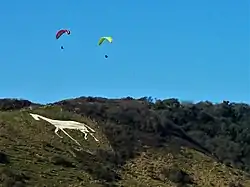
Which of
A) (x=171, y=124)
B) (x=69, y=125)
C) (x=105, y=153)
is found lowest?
(x=105, y=153)

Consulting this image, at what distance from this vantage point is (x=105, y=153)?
68938 millimetres

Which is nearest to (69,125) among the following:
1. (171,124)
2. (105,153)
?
(105,153)

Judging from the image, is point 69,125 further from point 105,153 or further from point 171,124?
point 171,124

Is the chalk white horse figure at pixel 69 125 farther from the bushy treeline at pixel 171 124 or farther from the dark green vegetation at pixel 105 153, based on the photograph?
the bushy treeline at pixel 171 124

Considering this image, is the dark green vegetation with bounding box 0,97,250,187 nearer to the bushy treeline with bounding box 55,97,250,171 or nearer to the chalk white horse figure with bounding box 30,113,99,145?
the bushy treeline with bounding box 55,97,250,171

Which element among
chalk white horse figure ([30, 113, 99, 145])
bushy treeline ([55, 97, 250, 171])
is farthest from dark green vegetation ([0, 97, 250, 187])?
chalk white horse figure ([30, 113, 99, 145])

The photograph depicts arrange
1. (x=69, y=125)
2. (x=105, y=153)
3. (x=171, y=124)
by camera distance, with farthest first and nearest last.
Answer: (x=171, y=124) < (x=69, y=125) < (x=105, y=153)

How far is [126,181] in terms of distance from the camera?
61469 millimetres

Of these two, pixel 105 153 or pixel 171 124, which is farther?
pixel 171 124

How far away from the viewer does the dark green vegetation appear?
2274 inches

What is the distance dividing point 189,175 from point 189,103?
71507 mm

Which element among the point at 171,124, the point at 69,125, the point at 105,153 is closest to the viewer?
the point at 105,153

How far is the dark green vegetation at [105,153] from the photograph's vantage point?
57.8 meters

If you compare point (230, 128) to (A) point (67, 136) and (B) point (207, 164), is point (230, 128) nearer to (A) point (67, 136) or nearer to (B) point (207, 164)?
(B) point (207, 164)
